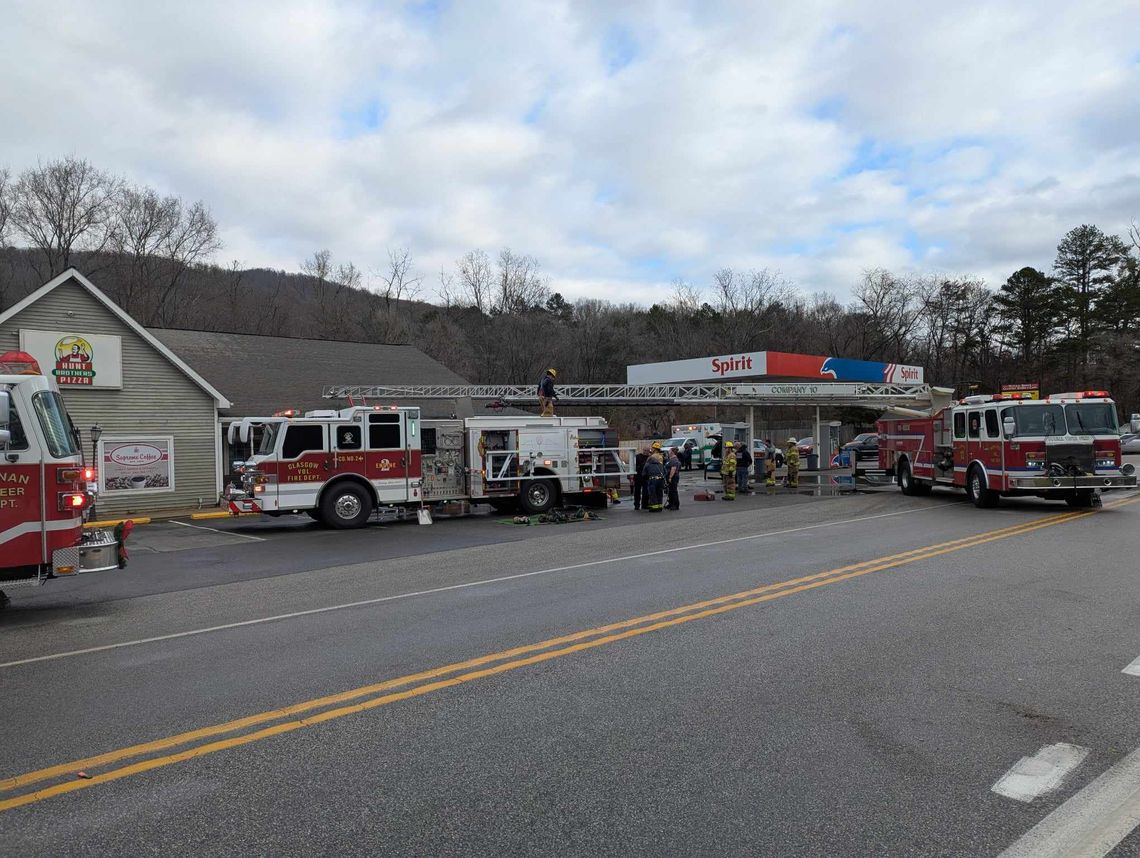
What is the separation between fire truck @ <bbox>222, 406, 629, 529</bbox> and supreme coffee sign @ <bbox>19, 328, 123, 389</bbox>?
17.0 ft

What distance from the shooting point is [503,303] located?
Result: 68.2 meters

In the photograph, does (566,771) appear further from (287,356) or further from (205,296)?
(205,296)

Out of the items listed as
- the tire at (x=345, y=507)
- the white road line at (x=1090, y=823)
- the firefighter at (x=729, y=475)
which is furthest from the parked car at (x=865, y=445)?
the white road line at (x=1090, y=823)

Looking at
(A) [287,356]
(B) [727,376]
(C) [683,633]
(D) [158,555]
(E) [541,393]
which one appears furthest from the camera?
(B) [727,376]

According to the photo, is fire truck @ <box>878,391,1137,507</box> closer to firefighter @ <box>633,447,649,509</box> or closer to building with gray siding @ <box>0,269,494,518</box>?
firefighter @ <box>633,447,649,509</box>

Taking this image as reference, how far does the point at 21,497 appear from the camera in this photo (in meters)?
8.42

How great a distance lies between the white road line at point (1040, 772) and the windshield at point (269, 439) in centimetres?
1504

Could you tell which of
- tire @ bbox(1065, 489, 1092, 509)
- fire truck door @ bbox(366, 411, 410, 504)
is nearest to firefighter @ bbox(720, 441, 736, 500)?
tire @ bbox(1065, 489, 1092, 509)

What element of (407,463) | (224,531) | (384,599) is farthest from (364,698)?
(224,531)

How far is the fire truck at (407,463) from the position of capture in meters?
16.9

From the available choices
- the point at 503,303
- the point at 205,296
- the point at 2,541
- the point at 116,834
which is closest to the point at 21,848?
the point at 116,834

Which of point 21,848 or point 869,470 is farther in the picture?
point 869,470

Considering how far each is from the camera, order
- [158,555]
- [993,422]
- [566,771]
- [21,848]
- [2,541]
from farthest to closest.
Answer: [993,422] → [158,555] → [2,541] → [566,771] → [21,848]

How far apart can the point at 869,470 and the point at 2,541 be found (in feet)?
85.9
